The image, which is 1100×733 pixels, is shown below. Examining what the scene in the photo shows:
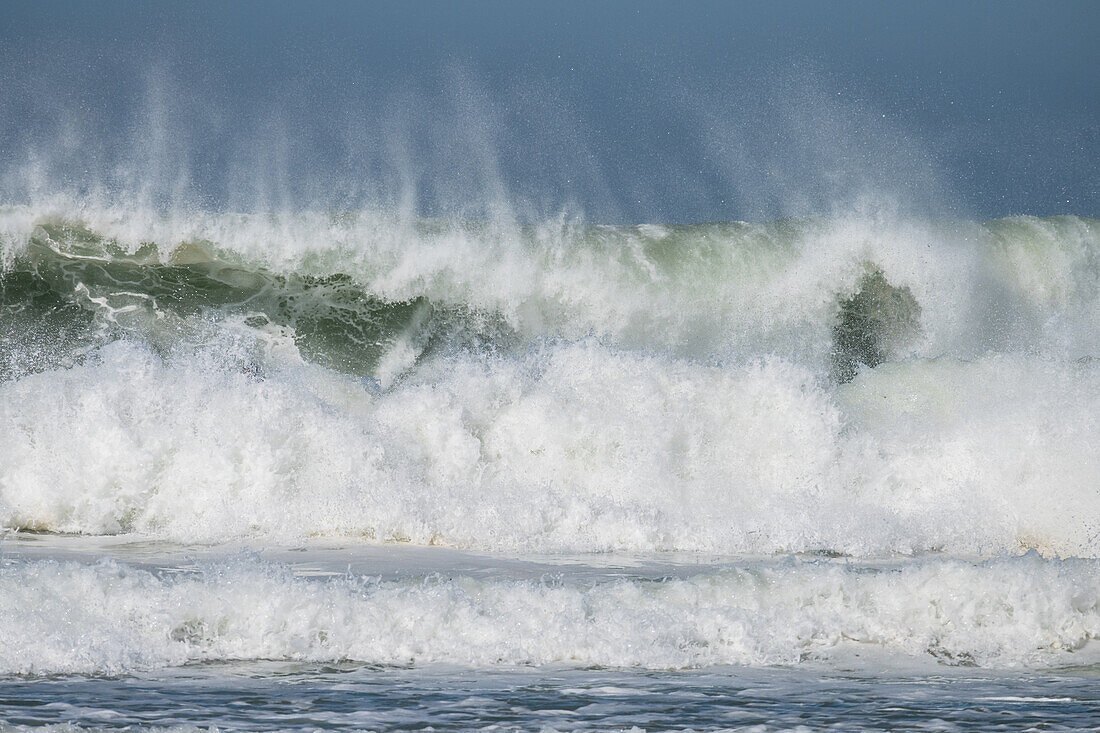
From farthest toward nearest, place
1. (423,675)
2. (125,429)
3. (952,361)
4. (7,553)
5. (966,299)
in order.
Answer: (966,299), (952,361), (125,429), (7,553), (423,675)

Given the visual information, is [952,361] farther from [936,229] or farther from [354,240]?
[354,240]

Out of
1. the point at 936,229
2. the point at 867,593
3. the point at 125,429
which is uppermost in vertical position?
the point at 936,229

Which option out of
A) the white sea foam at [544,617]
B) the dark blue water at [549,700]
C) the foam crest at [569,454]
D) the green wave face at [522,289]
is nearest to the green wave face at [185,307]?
the green wave face at [522,289]

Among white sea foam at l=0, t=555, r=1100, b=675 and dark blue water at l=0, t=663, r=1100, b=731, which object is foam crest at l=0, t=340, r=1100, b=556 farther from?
dark blue water at l=0, t=663, r=1100, b=731

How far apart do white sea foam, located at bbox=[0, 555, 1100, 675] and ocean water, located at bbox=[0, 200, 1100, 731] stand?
15 millimetres

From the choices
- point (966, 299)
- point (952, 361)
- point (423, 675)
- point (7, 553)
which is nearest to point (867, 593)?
point (423, 675)

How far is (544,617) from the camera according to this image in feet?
14.8

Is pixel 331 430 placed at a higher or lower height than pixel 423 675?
higher

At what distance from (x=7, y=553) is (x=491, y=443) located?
127 inches

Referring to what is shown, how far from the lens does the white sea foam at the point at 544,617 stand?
420 centimetres

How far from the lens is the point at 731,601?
4797mm

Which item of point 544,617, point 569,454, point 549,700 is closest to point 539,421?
point 569,454

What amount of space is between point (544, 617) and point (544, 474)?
11.0 ft

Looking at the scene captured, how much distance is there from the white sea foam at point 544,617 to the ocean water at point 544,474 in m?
0.01
